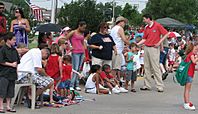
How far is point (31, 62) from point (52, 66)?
115cm

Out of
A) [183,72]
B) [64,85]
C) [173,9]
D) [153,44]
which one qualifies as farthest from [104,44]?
[173,9]

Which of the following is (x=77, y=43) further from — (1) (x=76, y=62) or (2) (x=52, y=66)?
(2) (x=52, y=66)

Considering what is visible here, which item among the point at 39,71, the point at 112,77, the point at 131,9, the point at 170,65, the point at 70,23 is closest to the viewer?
the point at 39,71

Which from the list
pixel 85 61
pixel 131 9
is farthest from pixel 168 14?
pixel 85 61

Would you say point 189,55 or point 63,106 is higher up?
point 189,55

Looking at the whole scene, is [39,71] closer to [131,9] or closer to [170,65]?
[170,65]

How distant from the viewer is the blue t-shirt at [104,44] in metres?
12.6

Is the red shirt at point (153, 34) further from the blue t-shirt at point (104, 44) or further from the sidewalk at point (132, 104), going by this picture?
the sidewalk at point (132, 104)

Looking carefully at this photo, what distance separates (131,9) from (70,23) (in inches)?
1490

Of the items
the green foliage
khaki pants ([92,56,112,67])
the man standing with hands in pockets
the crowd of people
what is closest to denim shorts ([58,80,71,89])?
the crowd of people

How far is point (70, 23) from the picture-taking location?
26328mm

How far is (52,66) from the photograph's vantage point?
10.5 m

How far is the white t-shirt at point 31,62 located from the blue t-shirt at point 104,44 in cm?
340

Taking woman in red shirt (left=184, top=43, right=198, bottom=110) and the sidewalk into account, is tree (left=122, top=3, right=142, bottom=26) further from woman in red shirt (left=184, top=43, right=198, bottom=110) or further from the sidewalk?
woman in red shirt (left=184, top=43, right=198, bottom=110)
